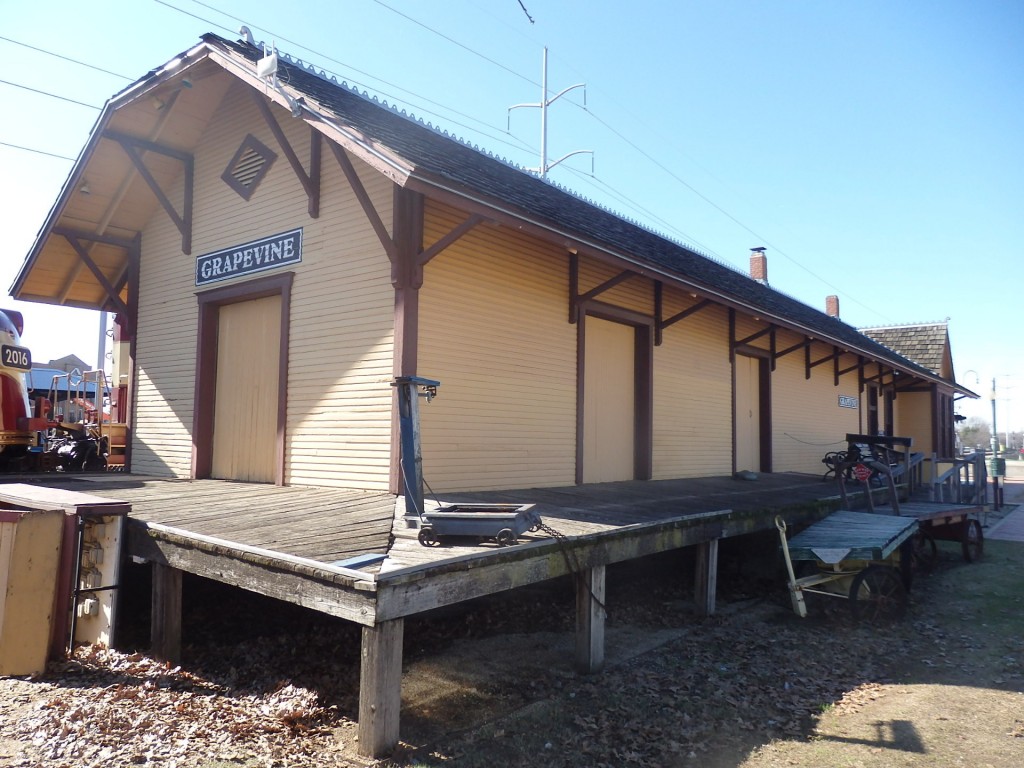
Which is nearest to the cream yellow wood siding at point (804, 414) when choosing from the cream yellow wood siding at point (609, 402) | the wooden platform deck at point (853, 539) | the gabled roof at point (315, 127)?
the gabled roof at point (315, 127)

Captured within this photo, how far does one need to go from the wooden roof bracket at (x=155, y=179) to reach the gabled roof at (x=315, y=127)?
0.25 feet

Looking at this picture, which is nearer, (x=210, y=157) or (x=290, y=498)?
(x=290, y=498)

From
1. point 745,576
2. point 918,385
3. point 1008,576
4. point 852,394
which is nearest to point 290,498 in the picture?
point 745,576

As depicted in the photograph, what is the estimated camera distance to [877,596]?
280 inches

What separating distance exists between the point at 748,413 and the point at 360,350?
27.9ft

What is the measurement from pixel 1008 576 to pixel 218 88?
11.5m

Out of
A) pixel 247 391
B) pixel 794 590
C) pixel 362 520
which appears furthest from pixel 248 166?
pixel 794 590

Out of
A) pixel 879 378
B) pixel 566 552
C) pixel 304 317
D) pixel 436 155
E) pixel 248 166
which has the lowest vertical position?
pixel 566 552

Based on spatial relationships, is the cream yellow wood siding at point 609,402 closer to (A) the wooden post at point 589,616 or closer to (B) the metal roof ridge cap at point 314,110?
(A) the wooden post at point 589,616

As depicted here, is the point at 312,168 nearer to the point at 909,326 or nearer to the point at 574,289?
the point at 574,289

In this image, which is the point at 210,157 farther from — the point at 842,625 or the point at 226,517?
the point at 842,625

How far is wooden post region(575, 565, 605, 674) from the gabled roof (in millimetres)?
3022

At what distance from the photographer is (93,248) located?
1032 centimetres

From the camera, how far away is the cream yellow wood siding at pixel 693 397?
420 inches
